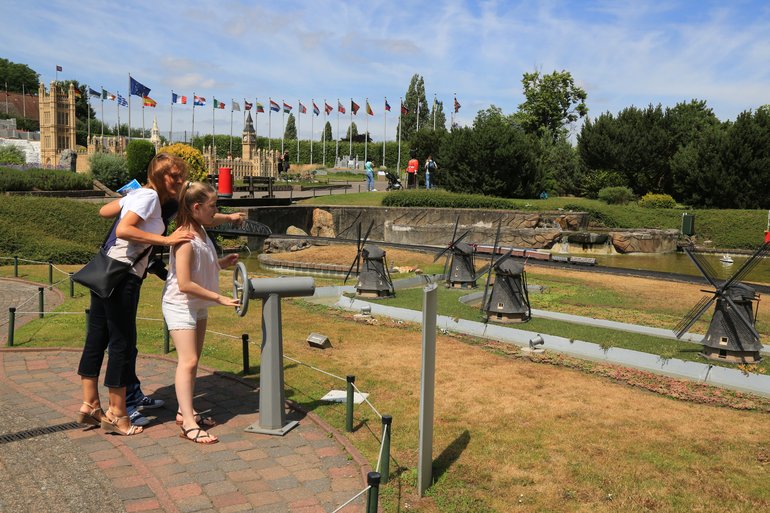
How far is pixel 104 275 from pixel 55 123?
195ft

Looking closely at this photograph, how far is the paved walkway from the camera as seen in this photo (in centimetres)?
429

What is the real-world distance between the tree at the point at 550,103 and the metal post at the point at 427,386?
57651 mm

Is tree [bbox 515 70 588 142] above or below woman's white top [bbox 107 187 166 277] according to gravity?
above

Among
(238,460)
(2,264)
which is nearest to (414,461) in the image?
(238,460)

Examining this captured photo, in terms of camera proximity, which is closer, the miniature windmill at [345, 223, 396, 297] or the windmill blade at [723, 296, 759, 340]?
the windmill blade at [723, 296, 759, 340]

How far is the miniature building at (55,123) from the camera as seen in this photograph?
5662 cm

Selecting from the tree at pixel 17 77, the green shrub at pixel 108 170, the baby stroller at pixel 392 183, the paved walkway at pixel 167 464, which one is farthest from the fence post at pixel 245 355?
the tree at pixel 17 77

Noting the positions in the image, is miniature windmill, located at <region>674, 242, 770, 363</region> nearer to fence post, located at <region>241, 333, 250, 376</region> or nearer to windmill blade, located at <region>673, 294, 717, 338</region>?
windmill blade, located at <region>673, 294, 717, 338</region>

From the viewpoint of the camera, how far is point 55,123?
5650 centimetres

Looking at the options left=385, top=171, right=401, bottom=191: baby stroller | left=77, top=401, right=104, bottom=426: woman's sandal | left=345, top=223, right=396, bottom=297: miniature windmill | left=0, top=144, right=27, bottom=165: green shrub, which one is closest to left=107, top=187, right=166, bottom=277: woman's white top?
left=77, top=401, right=104, bottom=426: woman's sandal

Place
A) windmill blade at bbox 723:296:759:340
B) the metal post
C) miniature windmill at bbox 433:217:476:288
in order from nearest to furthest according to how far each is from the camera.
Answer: the metal post → windmill blade at bbox 723:296:759:340 → miniature windmill at bbox 433:217:476:288

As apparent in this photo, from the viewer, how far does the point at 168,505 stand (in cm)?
420

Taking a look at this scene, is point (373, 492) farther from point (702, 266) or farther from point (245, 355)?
point (702, 266)

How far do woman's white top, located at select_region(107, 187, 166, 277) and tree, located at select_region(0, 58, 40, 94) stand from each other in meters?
A: 133
